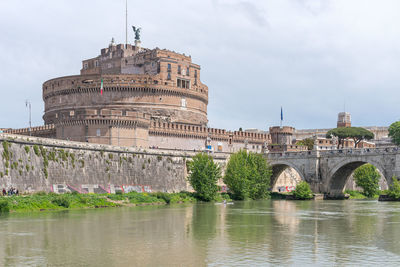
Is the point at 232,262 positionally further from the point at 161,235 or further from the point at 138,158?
the point at 138,158

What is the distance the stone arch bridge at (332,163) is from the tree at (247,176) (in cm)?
568

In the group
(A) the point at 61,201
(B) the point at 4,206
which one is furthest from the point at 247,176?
(B) the point at 4,206

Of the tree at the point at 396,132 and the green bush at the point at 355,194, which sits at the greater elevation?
the tree at the point at 396,132

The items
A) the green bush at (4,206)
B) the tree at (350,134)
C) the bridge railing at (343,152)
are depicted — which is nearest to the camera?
the green bush at (4,206)

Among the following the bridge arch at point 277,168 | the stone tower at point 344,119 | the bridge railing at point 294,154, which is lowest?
the bridge arch at point 277,168

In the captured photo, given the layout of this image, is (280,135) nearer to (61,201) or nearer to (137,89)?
(137,89)

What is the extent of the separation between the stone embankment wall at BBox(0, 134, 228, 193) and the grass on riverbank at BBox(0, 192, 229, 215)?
2135mm

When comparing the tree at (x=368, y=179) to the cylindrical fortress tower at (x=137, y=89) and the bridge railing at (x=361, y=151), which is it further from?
the cylindrical fortress tower at (x=137, y=89)

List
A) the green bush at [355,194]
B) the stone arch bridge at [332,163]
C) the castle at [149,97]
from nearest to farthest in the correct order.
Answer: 1. the stone arch bridge at [332,163]
2. the green bush at [355,194]
3. the castle at [149,97]

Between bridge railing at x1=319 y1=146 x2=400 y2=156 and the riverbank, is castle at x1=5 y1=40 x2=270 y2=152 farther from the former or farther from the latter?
the riverbank

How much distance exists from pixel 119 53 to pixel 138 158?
3566cm

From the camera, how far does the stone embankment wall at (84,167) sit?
1796 inches

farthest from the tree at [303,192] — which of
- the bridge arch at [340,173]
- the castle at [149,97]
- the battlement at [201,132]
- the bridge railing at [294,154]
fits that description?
the battlement at [201,132]

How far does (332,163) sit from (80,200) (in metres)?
32.9
